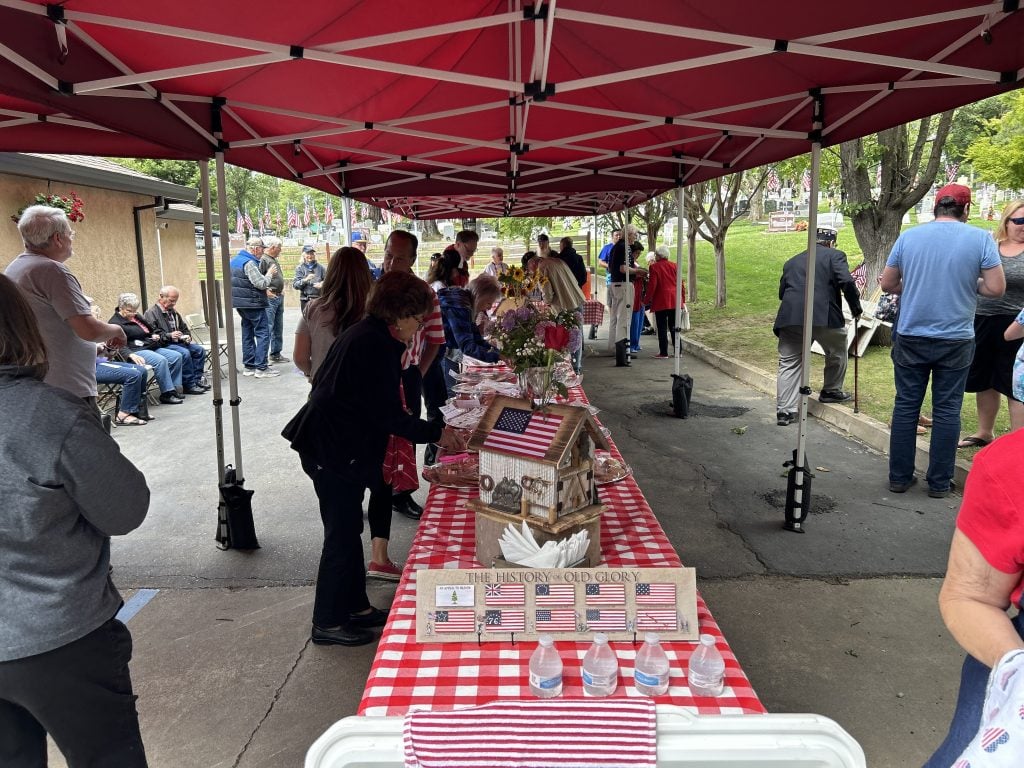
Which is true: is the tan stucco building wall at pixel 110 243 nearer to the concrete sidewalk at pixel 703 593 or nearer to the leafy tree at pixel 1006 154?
the concrete sidewalk at pixel 703 593

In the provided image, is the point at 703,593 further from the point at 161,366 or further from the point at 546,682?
the point at 161,366

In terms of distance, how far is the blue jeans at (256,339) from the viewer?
1053 cm

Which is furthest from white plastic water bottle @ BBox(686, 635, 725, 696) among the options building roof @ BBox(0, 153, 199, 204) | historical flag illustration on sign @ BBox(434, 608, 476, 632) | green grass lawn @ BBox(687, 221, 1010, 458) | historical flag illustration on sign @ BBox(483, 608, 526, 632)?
building roof @ BBox(0, 153, 199, 204)

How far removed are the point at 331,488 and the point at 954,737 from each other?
7.77 feet

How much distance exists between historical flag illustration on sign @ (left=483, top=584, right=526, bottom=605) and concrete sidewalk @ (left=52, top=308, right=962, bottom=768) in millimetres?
1458

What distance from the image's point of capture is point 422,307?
2986mm

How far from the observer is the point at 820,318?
7082 mm

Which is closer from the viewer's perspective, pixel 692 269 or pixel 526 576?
pixel 526 576

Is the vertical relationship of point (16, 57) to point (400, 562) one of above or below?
above

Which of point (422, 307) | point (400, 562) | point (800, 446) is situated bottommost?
point (400, 562)

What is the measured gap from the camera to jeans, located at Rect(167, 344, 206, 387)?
9.44 metres

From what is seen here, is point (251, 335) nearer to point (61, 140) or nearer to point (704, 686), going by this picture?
point (61, 140)

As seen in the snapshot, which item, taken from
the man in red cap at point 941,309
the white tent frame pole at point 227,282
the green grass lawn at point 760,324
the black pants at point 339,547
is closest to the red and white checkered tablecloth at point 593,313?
the green grass lawn at point 760,324

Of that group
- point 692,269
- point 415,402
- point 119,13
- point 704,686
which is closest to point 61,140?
point 119,13
